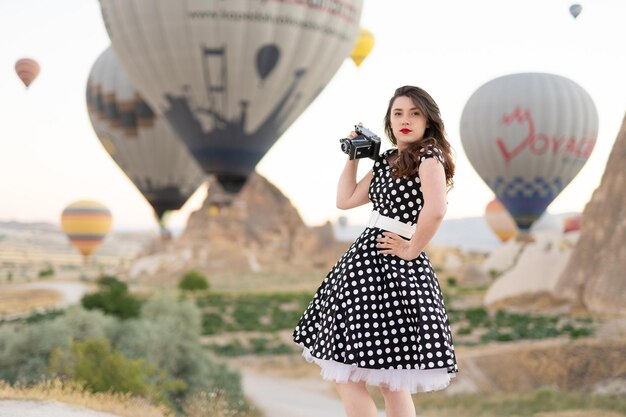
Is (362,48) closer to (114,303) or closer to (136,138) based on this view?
(136,138)

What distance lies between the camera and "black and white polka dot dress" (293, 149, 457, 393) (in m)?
4.04

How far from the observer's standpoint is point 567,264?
1098 inches

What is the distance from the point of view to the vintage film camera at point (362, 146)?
428 centimetres

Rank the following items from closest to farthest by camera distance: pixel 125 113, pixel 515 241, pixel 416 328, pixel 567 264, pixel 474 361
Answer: pixel 416 328 → pixel 474 361 → pixel 567 264 → pixel 125 113 → pixel 515 241

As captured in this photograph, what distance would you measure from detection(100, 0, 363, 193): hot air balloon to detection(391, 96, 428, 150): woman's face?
811 inches

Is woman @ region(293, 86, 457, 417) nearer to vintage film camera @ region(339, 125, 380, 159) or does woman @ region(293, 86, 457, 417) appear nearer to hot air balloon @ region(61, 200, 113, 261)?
vintage film camera @ region(339, 125, 380, 159)

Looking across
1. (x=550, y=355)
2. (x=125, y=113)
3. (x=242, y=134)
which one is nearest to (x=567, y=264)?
(x=550, y=355)

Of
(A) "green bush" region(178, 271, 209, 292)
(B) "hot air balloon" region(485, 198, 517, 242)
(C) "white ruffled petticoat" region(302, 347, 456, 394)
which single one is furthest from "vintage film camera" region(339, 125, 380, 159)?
(B) "hot air balloon" region(485, 198, 517, 242)

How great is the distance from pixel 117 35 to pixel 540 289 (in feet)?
57.4

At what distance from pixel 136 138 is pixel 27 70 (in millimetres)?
5665

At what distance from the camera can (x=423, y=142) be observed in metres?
4.16

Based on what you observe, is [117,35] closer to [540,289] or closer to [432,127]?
[540,289]

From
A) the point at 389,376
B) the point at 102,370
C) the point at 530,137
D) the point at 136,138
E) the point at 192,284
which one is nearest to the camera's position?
the point at 389,376

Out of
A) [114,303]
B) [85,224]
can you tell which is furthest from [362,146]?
[85,224]
